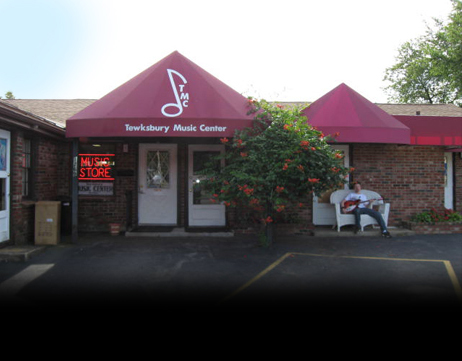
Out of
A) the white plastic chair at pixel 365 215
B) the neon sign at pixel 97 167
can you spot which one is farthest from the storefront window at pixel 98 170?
the white plastic chair at pixel 365 215

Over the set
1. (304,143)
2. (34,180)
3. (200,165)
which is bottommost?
(34,180)

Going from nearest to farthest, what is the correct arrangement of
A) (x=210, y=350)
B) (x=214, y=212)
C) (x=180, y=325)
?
1. (x=210, y=350)
2. (x=180, y=325)
3. (x=214, y=212)

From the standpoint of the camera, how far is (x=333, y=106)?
897 centimetres

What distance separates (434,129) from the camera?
30.6 feet

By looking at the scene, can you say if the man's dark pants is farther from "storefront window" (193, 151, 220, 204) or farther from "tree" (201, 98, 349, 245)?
"storefront window" (193, 151, 220, 204)

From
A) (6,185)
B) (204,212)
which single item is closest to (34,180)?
(6,185)

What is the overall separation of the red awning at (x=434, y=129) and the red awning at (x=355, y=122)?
22.7 inches

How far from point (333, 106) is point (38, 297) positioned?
24.0ft

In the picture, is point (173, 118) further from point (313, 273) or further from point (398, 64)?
point (398, 64)

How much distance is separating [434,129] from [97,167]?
8838 millimetres

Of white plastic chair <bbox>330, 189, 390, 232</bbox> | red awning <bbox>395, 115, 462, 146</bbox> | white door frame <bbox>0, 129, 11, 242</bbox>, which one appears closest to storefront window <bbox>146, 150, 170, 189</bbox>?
white door frame <bbox>0, 129, 11, 242</bbox>

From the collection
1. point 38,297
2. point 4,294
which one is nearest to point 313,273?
point 38,297

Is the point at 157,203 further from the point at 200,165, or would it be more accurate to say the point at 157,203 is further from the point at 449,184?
the point at 449,184

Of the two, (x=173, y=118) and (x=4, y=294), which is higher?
(x=173, y=118)
